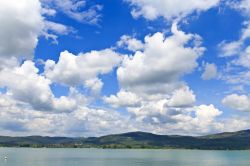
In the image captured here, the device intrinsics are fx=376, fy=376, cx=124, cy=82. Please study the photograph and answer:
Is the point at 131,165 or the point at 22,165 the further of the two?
the point at 131,165

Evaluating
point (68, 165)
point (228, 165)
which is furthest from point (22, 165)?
point (228, 165)

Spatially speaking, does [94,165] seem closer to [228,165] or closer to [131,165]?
[131,165]

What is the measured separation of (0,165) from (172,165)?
247ft

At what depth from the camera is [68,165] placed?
6511 inches

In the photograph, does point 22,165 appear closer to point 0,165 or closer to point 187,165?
point 0,165

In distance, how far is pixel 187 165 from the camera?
573ft

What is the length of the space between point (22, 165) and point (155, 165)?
5820 centimetres

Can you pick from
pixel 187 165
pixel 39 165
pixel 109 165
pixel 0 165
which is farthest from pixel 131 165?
pixel 0 165

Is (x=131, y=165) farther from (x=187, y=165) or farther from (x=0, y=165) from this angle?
(x=0, y=165)

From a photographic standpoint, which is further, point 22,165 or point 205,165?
point 205,165

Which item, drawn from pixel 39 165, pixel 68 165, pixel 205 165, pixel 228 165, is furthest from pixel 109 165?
pixel 228 165

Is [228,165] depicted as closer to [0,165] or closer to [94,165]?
[94,165]

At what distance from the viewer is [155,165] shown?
16988 cm

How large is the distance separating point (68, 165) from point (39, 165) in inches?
504
